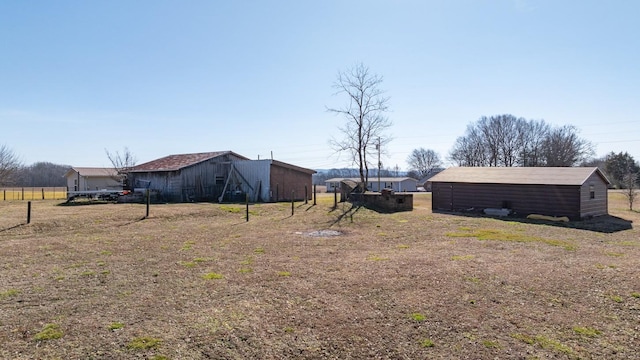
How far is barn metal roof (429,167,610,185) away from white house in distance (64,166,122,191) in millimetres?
31267

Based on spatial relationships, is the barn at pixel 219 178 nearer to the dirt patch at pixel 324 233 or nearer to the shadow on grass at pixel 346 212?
the shadow on grass at pixel 346 212

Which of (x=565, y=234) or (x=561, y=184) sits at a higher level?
(x=561, y=184)

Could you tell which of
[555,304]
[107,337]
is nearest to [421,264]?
[555,304]

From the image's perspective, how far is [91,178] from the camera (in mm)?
39312

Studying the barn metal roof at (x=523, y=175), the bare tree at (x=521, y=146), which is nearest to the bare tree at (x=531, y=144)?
the bare tree at (x=521, y=146)

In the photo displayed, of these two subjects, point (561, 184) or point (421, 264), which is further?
point (561, 184)

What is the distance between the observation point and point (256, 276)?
7.80 m

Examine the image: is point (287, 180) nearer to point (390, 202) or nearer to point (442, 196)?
point (390, 202)

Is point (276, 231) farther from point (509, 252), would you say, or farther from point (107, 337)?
point (107, 337)

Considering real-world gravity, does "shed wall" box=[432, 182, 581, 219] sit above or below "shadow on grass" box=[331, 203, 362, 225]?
above

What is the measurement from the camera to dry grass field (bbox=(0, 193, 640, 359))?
4.71 meters

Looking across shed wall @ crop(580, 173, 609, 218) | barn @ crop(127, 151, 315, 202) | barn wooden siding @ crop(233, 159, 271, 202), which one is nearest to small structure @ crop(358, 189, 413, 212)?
barn @ crop(127, 151, 315, 202)

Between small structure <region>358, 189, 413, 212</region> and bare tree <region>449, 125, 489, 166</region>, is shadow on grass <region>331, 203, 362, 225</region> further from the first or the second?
bare tree <region>449, 125, 489, 166</region>

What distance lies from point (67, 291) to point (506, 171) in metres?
23.3
